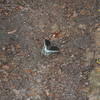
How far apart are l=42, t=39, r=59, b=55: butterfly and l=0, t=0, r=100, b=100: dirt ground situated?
0.26ft

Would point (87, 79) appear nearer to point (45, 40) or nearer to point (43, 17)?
point (45, 40)

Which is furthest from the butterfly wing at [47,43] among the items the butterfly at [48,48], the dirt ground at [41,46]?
the dirt ground at [41,46]

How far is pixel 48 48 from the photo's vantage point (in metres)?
3.83

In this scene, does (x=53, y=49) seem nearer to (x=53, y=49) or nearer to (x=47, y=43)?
(x=53, y=49)

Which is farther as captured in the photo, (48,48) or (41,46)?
(41,46)

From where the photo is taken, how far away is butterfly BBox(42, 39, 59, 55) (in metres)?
3.82

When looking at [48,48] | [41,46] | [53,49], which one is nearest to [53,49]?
[53,49]

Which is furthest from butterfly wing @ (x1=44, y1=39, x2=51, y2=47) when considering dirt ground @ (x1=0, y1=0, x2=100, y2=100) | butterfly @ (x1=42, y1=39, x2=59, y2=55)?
dirt ground @ (x1=0, y1=0, x2=100, y2=100)

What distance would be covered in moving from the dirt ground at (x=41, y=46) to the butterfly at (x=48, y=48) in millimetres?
80

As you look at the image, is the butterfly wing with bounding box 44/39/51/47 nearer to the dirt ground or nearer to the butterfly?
the butterfly

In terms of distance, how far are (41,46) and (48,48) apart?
0.18m

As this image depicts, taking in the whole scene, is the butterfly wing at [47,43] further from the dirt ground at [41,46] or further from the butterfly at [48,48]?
the dirt ground at [41,46]

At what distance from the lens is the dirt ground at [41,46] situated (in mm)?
3725

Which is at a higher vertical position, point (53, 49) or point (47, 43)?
point (47, 43)
